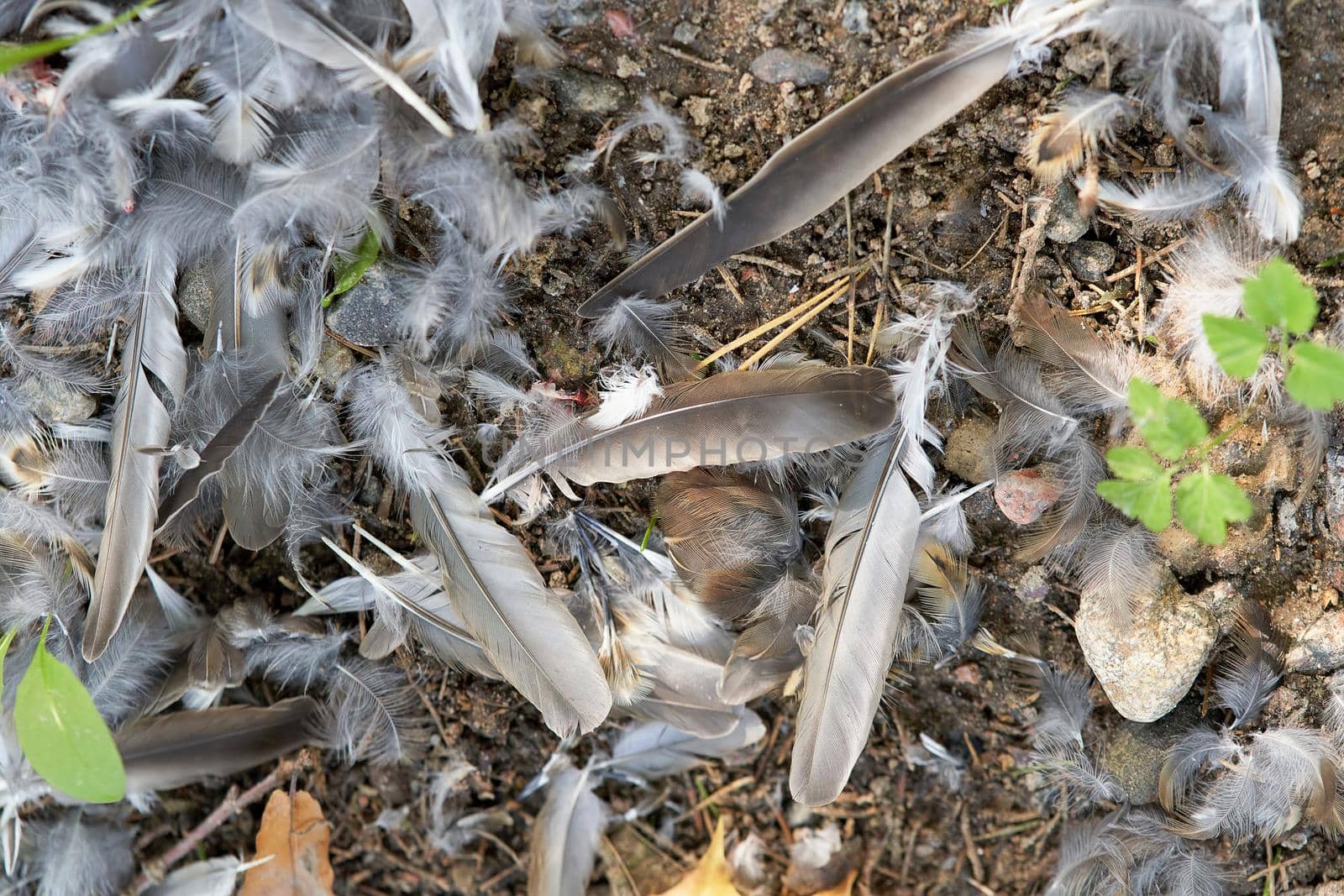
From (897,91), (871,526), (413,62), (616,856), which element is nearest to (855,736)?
(871,526)

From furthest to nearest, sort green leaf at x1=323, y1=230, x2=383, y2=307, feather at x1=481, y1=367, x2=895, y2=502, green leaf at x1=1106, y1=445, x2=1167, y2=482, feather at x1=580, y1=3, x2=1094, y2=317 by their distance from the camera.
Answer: green leaf at x1=323, y1=230, x2=383, y2=307
feather at x1=481, y1=367, x2=895, y2=502
feather at x1=580, y1=3, x2=1094, y2=317
green leaf at x1=1106, y1=445, x2=1167, y2=482

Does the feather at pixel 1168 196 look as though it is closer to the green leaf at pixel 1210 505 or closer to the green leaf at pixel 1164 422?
the green leaf at pixel 1164 422

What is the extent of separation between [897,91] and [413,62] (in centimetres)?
110

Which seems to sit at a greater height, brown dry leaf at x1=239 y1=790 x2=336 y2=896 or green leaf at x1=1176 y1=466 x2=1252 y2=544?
green leaf at x1=1176 y1=466 x2=1252 y2=544

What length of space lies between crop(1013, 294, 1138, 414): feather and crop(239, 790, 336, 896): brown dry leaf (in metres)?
2.36

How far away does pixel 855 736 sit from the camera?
2125 millimetres

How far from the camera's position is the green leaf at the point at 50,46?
5.98 ft

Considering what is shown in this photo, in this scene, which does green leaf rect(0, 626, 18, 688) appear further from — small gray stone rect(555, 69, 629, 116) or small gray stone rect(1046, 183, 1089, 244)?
small gray stone rect(1046, 183, 1089, 244)

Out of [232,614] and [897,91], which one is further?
[232,614]

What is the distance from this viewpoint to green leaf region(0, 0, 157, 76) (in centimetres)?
182

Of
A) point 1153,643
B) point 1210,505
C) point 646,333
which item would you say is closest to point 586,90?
point 646,333

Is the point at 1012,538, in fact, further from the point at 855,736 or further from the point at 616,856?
the point at 616,856

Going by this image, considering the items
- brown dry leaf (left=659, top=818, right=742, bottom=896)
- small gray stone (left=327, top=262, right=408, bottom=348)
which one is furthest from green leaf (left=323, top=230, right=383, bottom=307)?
brown dry leaf (left=659, top=818, right=742, bottom=896)

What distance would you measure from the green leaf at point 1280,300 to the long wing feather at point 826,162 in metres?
0.70
